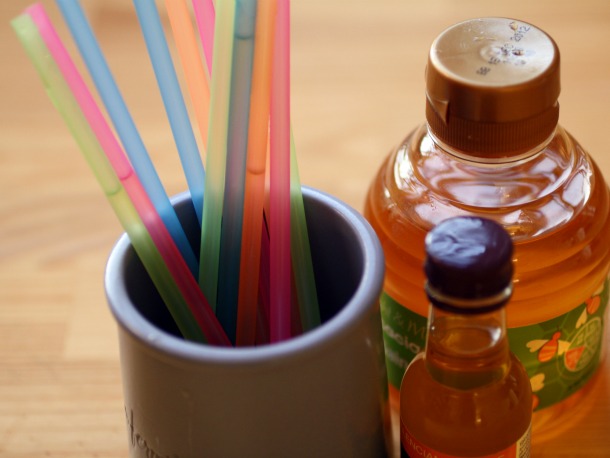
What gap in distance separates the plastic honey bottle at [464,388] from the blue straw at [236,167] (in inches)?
3.3

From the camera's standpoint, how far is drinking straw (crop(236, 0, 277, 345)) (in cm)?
36

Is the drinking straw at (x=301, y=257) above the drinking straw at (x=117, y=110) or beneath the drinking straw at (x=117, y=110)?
beneath

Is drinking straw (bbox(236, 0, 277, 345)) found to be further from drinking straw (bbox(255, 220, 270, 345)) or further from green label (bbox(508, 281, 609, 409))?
green label (bbox(508, 281, 609, 409))

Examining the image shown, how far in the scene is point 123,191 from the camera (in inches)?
15.3

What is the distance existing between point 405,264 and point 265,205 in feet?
0.34

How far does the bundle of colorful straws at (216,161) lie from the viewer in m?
0.36

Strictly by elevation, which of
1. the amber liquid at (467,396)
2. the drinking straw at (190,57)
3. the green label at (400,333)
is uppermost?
the drinking straw at (190,57)

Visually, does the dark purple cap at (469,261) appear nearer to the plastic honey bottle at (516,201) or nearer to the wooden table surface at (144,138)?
the plastic honey bottle at (516,201)

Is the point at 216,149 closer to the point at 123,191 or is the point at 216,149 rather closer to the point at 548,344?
the point at 123,191

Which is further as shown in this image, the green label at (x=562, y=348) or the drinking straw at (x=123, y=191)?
the green label at (x=562, y=348)

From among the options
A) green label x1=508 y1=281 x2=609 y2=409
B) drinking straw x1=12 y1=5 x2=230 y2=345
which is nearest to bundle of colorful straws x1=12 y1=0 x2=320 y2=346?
drinking straw x1=12 y1=5 x2=230 y2=345

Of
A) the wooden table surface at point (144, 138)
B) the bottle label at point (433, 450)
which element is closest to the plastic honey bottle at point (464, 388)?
the bottle label at point (433, 450)

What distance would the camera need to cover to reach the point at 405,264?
1.65ft

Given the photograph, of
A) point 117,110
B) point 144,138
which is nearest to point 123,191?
point 117,110
